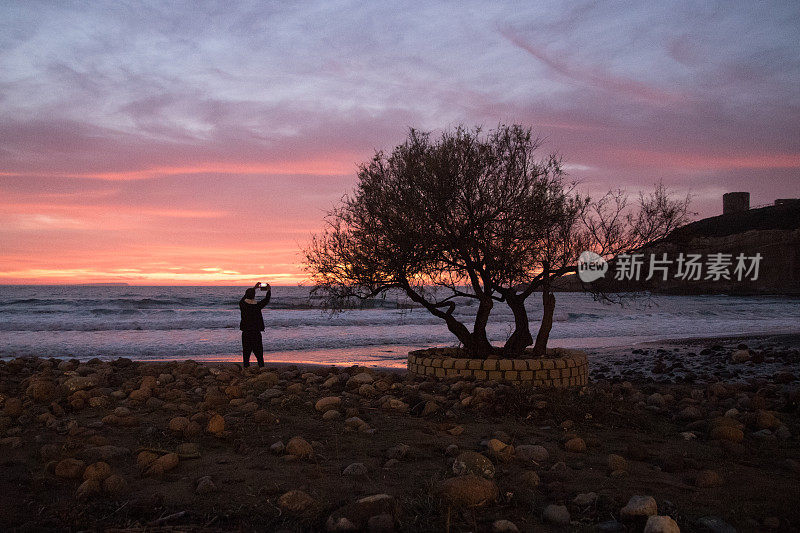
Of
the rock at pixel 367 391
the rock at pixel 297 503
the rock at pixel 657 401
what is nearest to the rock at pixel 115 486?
the rock at pixel 297 503

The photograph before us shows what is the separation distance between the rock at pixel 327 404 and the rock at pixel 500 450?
7.96 ft

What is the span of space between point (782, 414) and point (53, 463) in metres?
8.45

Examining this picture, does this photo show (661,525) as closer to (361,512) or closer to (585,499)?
(585,499)

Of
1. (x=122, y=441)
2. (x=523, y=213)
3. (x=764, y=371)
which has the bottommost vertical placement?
(x=764, y=371)

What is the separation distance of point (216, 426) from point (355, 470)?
1855 mm

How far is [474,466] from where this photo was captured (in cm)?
429

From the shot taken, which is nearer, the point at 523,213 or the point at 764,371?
the point at 523,213

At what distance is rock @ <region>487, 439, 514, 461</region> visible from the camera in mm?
4732

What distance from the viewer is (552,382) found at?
957 cm

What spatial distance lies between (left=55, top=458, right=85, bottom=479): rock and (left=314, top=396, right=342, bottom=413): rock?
2.82 metres

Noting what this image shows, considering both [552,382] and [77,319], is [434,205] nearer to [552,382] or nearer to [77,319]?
[552,382]

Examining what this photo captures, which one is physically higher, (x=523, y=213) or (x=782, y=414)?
(x=523, y=213)

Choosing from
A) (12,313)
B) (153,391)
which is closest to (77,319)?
(12,313)

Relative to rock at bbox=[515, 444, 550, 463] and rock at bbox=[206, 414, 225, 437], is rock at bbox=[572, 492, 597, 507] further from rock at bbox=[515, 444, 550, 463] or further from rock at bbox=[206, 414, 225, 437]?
rock at bbox=[206, 414, 225, 437]
